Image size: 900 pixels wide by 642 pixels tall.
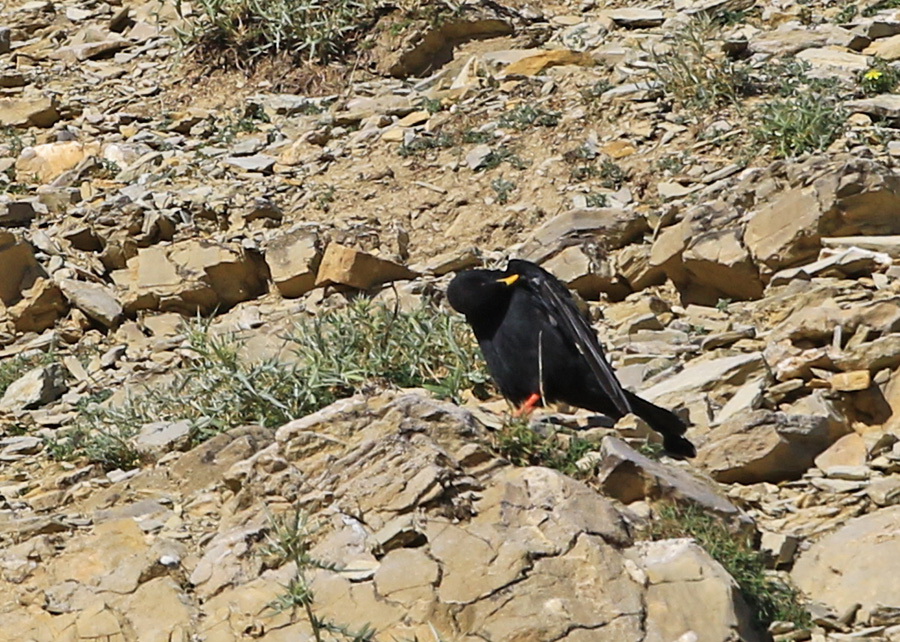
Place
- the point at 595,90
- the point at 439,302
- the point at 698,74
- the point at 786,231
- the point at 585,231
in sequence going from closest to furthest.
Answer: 1. the point at 786,231
2. the point at 439,302
3. the point at 585,231
4. the point at 698,74
5. the point at 595,90

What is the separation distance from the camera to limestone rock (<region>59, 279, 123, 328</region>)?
808 cm

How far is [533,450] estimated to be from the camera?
16.3 feet

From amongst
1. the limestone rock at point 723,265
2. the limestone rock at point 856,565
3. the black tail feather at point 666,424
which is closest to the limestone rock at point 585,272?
the limestone rock at point 723,265

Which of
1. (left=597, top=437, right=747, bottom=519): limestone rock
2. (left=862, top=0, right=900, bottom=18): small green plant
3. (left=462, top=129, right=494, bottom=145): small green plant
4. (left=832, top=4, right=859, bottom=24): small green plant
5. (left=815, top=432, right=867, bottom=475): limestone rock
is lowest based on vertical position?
(left=462, top=129, right=494, bottom=145): small green plant

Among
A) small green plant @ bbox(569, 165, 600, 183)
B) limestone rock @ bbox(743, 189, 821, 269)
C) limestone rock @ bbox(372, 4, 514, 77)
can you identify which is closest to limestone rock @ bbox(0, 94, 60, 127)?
limestone rock @ bbox(372, 4, 514, 77)

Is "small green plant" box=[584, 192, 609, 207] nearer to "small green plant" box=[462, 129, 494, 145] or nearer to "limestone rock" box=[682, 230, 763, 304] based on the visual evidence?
"limestone rock" box=[682, 230, 763, 304]

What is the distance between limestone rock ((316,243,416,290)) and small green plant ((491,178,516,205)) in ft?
2.69

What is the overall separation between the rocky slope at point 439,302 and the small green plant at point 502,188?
47mm

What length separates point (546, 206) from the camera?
8.30 metres

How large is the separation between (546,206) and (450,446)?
357 cm

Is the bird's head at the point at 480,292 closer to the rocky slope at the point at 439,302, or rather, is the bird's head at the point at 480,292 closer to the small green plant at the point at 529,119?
the rocky slope at the point at 439,302

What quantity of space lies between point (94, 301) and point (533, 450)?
383 centimetres

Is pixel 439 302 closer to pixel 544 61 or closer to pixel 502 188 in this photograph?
pixel 502 188

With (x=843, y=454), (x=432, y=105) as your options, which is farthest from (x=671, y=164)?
(x=843, y=454)
